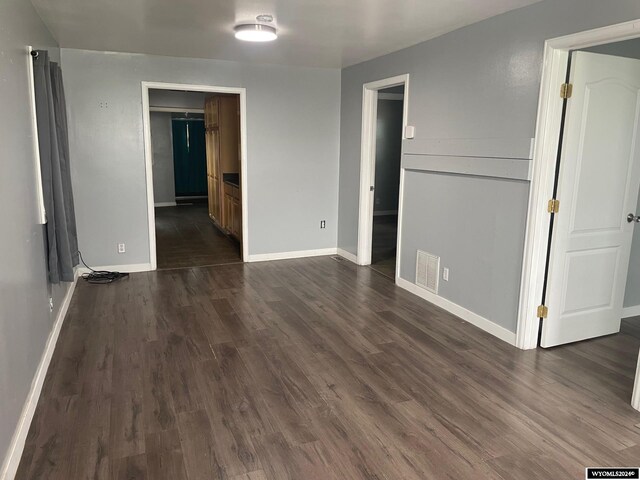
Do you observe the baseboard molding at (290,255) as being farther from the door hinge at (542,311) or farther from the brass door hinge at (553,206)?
the brass door hinge at (553,206)

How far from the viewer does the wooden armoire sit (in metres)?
7.03

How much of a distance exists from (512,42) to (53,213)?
3508mm

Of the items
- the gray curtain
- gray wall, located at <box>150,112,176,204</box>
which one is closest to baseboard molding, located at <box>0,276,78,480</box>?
the gray curtain

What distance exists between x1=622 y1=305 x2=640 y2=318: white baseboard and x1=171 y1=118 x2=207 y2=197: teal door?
→ 9.91 m

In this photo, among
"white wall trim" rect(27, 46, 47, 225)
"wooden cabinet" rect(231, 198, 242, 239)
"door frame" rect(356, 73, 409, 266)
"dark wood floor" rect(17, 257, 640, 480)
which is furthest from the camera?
"wooden cabinet" rect(231, 198, 242, 239)

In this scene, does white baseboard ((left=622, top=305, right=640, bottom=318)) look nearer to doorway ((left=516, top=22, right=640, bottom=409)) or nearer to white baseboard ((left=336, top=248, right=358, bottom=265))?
doorway ((left=516, top=22, right=640, bottom=409))

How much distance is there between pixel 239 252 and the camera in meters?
6.29

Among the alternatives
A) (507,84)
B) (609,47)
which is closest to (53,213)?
(507,84)

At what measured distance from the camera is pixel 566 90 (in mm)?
3066

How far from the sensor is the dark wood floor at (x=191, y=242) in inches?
233

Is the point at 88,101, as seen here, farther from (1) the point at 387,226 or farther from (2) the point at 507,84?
(1) the point at 387,226

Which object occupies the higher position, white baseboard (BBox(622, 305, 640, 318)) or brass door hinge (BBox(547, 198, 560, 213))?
brass door hinge (BBox(547, 198, 560, 213))

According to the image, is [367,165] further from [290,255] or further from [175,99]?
[175,99]

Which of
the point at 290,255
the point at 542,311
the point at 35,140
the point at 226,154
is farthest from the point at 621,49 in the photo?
the point at 226,154
